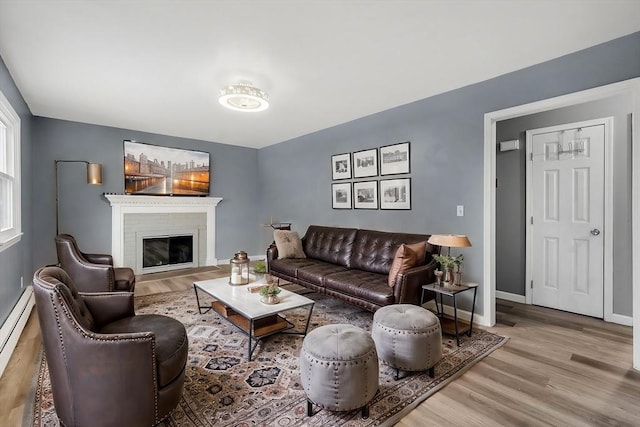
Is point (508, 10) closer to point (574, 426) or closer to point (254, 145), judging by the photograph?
point (574, 426)

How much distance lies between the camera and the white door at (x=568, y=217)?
10.8 feet

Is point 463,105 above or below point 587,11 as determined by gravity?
below

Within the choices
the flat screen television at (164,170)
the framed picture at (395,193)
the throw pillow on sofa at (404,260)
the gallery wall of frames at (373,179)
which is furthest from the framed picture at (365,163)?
the flat screen television at (164,170)

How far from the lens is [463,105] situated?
331cm

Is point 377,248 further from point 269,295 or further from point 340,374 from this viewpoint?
point 340,374

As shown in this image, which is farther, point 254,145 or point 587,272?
point 254,145

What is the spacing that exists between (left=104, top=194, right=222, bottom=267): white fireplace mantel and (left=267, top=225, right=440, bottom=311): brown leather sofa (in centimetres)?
217

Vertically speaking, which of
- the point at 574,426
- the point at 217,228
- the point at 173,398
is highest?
the point at 217,228

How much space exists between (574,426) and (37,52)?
471 cm

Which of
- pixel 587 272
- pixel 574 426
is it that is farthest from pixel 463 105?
pixel 574 426

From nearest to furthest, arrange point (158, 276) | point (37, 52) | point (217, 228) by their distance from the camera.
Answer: point (37, 52) → point (158, 276) → point (217, 228)

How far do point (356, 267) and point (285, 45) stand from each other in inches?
104

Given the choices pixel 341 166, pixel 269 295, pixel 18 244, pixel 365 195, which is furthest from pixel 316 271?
pixel 18 244

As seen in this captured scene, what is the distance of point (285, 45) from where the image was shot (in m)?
2.47
